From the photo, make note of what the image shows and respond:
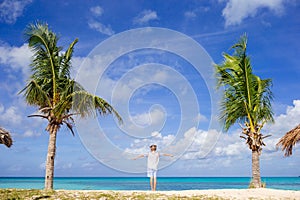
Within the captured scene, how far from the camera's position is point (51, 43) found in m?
17.5

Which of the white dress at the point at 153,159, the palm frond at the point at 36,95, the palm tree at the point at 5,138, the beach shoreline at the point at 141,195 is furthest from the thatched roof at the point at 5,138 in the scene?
the white dress at the point at 153,159

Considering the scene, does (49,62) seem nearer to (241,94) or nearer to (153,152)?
(153,152)

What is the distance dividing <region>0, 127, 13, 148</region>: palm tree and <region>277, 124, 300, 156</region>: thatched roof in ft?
44.9

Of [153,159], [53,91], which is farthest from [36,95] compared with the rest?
[153,159]

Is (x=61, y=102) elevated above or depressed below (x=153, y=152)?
above

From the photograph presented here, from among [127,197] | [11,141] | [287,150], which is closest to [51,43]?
[11,141]

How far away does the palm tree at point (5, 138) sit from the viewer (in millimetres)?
17078

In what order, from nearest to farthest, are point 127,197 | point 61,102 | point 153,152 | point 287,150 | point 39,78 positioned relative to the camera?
point 127,197 < point 153,152 < point 61,102 < point 39,78 < point 287,150

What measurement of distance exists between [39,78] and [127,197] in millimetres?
8286

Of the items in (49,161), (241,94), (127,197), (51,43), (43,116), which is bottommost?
(127,197)

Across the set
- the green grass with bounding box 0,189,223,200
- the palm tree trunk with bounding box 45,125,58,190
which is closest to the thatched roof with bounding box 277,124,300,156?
the green grass with bounding box 0,189,223,200

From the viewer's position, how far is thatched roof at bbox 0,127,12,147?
17078 mm

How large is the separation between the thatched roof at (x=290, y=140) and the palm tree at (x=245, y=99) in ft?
3.75

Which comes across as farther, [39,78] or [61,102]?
[39,78]
